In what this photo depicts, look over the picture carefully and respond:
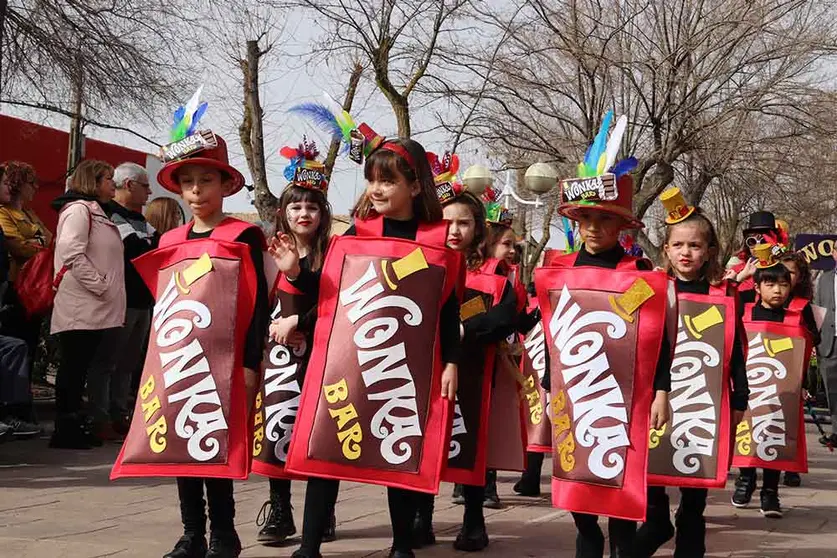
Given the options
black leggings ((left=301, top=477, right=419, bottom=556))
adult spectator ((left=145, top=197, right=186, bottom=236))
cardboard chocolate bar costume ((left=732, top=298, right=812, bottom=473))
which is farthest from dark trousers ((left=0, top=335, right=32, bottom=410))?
cardboard chocolate bar costume ((left=732, top=298, right=812, bottom=473))

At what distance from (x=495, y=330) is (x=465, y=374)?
26 cm

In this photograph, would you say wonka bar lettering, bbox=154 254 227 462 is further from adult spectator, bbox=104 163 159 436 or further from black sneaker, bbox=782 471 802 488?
black sneaker, bbox=782 471 802 488

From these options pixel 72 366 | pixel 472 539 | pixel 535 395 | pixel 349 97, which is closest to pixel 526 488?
pixel 535 395

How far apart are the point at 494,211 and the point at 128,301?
3.33m

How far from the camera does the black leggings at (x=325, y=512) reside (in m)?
4.55

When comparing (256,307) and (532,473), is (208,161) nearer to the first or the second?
(256,307)

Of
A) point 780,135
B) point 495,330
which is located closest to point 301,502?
point 495,330

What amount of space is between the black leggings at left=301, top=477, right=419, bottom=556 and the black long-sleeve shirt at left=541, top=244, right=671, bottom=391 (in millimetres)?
847

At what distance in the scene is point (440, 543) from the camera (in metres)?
5.91

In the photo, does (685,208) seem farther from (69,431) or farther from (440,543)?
(69,431)

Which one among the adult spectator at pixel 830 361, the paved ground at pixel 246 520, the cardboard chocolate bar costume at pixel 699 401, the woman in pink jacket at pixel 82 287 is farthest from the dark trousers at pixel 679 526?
the adult spectator at pixel 830 361

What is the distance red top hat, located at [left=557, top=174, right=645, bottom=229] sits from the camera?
482cm

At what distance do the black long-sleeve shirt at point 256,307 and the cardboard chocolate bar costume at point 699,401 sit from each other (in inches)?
76.0

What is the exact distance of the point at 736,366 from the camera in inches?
227
